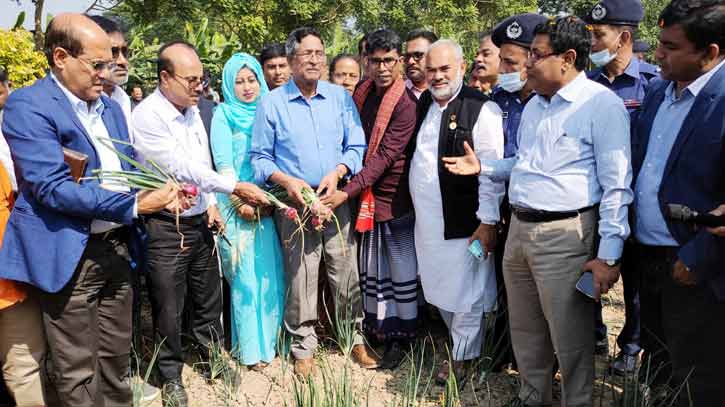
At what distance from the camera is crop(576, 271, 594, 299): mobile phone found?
2.42 metres

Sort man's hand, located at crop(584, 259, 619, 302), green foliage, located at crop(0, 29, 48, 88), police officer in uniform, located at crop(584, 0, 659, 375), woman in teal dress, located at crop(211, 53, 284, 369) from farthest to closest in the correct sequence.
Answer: green foliage, located at crop(0, 29, 48, 88)
woman in teal dress, located at crop(211, 53, 284, 369)
police officer in uniform, located at crop(584, 0, 659, 375)
man's hand, located at crop(584, 259, 619, 302)

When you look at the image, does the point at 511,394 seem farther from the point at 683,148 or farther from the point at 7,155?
the point at 7,155

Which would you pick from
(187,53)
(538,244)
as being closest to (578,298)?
(538,244)

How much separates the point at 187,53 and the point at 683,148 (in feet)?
7.84

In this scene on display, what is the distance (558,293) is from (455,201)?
2.66 feet

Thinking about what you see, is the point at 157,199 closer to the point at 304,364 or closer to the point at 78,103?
the point at 78,103

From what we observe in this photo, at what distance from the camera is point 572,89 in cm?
249

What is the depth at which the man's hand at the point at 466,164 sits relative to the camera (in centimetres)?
292

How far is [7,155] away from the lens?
2.60 meters

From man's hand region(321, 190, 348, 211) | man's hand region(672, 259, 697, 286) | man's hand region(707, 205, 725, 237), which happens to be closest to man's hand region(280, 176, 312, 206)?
man's hand region(321, 190, 348, 211)

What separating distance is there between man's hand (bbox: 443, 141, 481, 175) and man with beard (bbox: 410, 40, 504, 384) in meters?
0.12

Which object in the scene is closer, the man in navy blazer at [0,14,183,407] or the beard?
the man in navy blazer at [0,14,183,407]

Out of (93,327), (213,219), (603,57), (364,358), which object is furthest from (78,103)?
(603,57)

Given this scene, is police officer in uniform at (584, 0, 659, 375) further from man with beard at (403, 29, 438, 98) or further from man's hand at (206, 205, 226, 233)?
man's hand at (206, 205, 226, 233)
